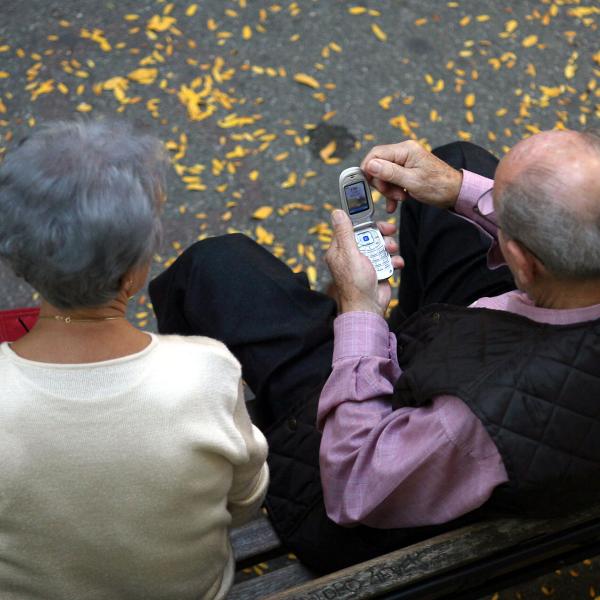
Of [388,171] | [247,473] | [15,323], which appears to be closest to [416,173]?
[388,171]

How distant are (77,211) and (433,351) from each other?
35.4 inches

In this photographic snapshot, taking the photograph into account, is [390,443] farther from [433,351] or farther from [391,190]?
[391,190]

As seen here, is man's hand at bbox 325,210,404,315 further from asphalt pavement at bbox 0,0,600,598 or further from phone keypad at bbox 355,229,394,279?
asphalt pavement at bbox 0,0,600,598

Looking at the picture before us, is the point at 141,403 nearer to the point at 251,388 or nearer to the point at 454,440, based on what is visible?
the point at 454,440

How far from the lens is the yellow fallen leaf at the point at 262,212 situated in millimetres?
3777

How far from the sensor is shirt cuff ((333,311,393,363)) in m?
2.15

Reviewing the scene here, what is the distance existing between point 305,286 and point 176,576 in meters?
0.99

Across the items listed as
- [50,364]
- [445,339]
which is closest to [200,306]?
[445,339]

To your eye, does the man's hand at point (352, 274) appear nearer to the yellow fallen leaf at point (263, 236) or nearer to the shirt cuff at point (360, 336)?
the shirt cuff at point (360, 336)

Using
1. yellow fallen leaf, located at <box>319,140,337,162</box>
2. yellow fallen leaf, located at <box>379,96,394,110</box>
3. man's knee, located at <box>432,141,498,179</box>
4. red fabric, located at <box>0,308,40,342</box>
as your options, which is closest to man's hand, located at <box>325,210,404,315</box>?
man's knee, located at <box>432,141,498,179</box>

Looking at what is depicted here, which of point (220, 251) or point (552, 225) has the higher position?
point (552, 225)

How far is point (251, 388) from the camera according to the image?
241 centimetres

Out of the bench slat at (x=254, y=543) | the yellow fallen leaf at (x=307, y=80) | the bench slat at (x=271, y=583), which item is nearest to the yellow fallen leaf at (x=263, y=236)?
the yellow fallen leaf at (x=307, y=80)

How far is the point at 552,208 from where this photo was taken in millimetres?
1669
